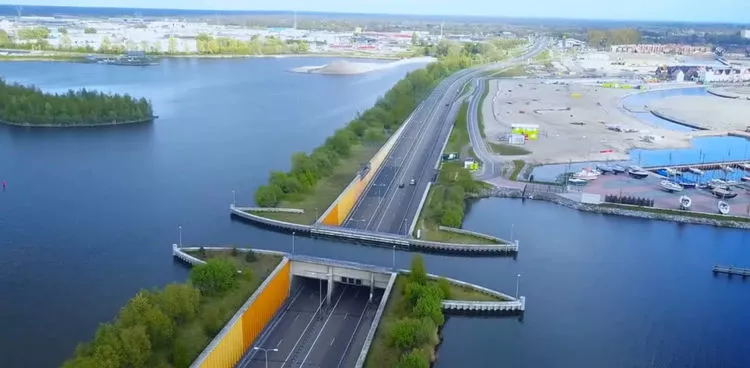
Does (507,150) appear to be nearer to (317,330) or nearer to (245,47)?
(317,330)

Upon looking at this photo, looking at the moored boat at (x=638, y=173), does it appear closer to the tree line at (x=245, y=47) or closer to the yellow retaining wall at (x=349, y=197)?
the yellow retaining wall at (x=349, y=197)

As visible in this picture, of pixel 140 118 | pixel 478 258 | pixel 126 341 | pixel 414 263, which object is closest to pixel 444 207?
pixel 478 258

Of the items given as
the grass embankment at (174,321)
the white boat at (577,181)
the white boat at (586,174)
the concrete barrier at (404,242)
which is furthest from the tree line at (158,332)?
the white boat at (586,174)

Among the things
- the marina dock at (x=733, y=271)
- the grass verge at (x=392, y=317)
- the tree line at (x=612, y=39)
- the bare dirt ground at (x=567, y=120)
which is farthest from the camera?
the tree line at (x=612, y=39)

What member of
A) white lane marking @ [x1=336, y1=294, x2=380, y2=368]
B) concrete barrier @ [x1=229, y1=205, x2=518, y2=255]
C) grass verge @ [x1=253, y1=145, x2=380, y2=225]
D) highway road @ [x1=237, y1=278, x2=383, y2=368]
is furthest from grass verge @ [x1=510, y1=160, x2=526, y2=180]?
white lane marking @ [x1=336, y1=294, x2=380, y2=368]

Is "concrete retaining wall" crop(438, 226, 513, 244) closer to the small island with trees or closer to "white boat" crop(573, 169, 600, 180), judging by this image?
"white boat" crop(573, 169, 600, 180)

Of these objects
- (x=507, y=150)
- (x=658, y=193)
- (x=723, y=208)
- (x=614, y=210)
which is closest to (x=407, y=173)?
(x=507, y=150)
